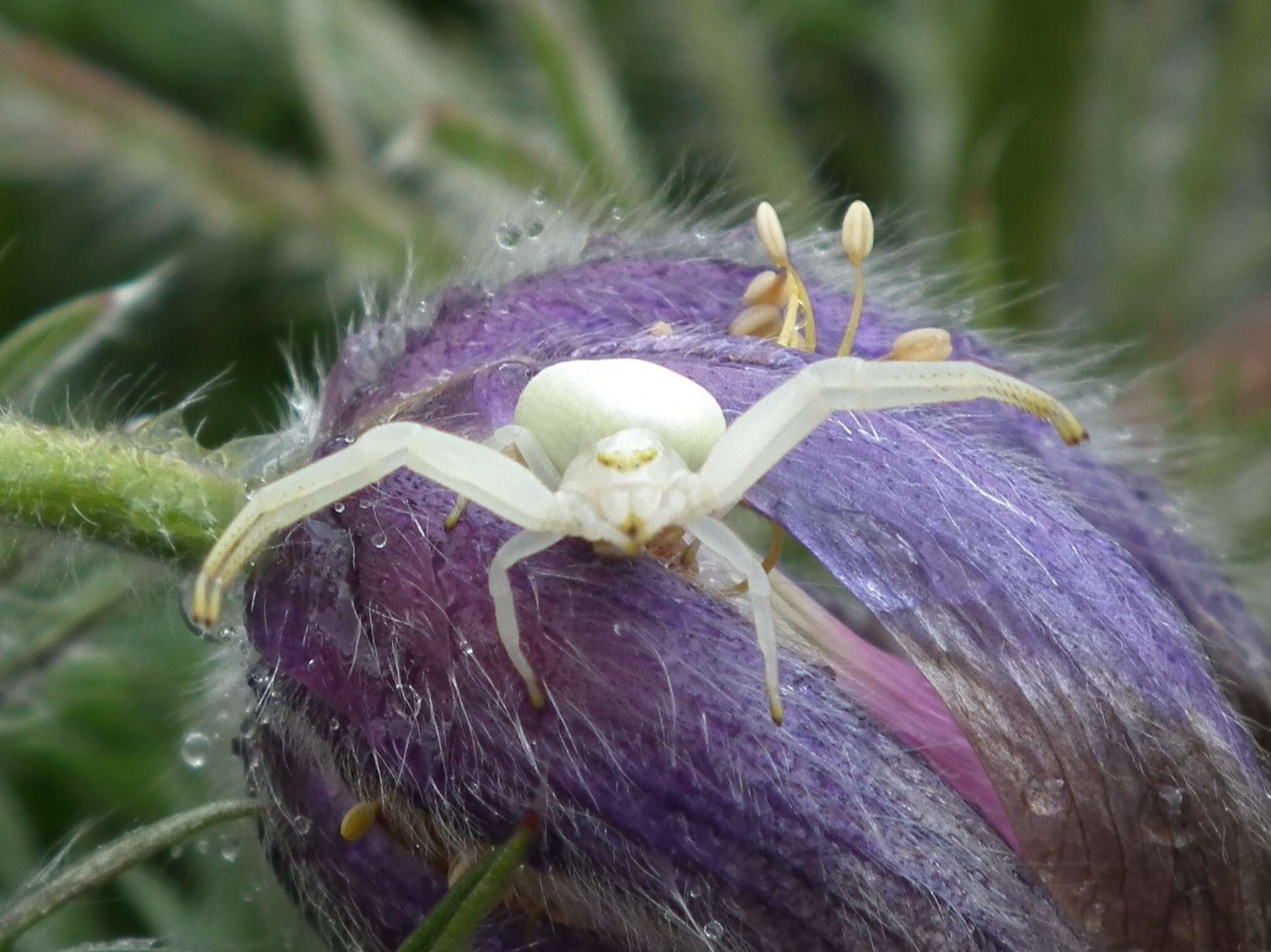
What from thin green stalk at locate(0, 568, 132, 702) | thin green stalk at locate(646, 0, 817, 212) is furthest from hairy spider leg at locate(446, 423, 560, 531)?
thin green stalk at locate(646, 0, 817, 212)

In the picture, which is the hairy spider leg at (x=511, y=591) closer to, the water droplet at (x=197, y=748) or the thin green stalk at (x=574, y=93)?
the water droplet at (x=197, y=748)

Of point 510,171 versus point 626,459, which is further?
point 510,171

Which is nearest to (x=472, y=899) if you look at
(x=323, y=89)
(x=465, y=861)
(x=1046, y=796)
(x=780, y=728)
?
(x=465, y=861)

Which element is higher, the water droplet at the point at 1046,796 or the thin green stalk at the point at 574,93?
the water droplet at the point at 1046,796

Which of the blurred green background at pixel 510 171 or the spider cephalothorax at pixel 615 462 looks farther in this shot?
the blurred green background at pixel 510 171

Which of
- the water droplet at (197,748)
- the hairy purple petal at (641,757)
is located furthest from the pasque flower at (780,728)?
the water droplet at (197,748)

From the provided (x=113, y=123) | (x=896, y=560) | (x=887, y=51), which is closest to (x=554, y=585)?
(x=896, y=560)

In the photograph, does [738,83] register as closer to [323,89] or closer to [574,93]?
[574,93]
